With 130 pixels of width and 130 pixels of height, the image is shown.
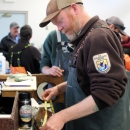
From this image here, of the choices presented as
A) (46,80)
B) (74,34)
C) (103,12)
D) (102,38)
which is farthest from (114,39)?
(103,12)

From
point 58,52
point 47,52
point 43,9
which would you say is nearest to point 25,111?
point 58,52

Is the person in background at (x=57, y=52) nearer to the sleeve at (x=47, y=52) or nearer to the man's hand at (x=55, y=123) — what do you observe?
the sleeve at (x=47, y=52)

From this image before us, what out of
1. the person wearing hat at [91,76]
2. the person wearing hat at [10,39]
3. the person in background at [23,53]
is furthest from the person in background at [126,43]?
the person wearing hat at [10,39]

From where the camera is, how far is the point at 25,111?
94 centimetres

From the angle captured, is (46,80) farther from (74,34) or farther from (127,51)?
(127,51)

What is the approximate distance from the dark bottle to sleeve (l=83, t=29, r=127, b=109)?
1.03ft

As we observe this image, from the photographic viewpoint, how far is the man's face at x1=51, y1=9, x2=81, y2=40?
982 millimetres

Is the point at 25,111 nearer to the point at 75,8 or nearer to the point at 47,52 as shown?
the point at 75,8

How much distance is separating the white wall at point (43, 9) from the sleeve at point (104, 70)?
12.1 feet

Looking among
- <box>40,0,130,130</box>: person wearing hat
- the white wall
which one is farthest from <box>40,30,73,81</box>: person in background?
the white wall

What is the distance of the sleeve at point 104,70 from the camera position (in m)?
0.78

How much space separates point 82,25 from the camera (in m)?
0.99

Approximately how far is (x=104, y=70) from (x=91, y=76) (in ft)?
0.19

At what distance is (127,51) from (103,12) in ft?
8.33
